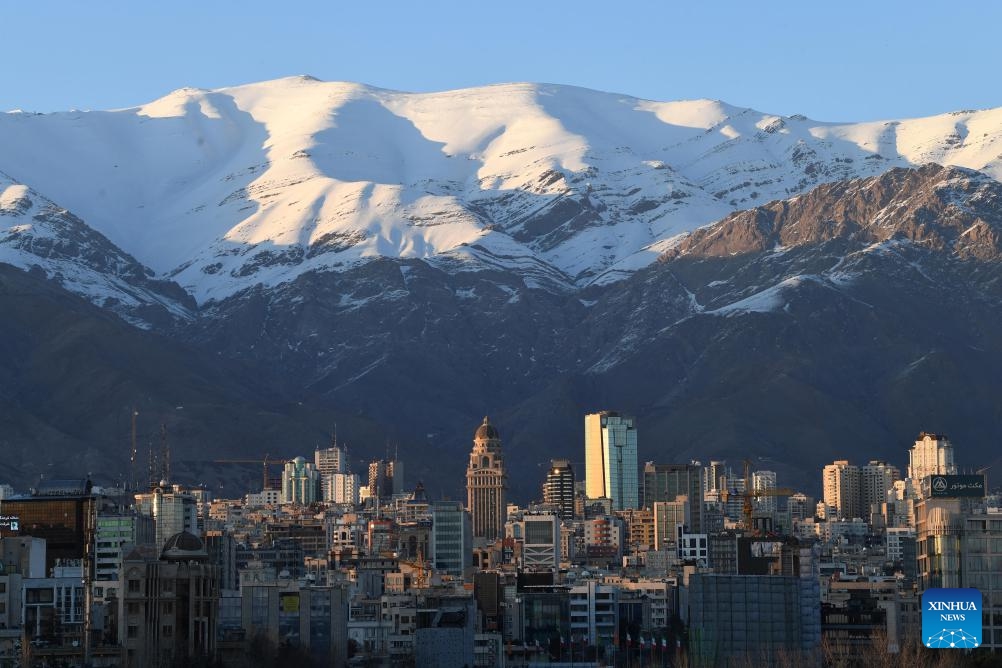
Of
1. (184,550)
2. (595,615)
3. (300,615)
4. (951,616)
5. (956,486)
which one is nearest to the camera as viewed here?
(951,616)

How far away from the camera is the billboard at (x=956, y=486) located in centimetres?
16038

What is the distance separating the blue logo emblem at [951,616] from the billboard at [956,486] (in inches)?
3498

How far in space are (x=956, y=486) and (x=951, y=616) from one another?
3705 inches

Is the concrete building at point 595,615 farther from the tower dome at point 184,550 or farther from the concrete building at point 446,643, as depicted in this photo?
the tower dome at point 184,550

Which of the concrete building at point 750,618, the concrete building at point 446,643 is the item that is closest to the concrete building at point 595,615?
the concrete building at point 750,618

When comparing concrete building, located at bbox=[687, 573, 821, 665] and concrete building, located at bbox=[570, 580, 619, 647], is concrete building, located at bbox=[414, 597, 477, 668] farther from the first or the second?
concrete building, located at bbox=[570, 580, 619, 647]

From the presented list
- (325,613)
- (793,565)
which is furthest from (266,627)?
(793,565)

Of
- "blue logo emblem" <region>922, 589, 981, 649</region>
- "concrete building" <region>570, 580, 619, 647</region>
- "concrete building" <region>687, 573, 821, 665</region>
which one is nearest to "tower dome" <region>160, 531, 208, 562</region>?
"concrete building" <region>687, 573, 821, 665</region>

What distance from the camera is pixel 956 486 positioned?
162250 mm

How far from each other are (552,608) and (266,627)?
37.8m

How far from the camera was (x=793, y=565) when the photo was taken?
198 meters

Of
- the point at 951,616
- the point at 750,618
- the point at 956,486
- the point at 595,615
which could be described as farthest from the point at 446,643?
the point at 951,616

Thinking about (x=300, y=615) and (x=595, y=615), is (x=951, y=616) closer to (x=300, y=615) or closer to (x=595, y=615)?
(x=300, y=615)

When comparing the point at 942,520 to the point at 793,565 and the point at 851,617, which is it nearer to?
the point at 851,617
